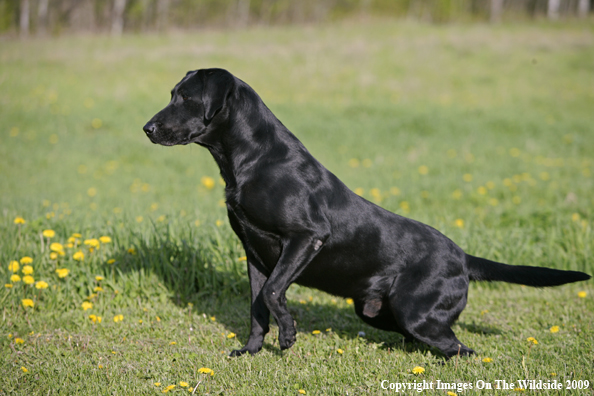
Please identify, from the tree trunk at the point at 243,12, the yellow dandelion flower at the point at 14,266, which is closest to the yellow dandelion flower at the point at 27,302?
the yellow dandelion flower at the point at 14,266

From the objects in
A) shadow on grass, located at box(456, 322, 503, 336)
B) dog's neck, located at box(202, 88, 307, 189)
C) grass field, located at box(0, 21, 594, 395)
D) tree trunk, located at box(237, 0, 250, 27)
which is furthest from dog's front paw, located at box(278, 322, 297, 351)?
tree trunk, located at box(237, 0, 250, 27)

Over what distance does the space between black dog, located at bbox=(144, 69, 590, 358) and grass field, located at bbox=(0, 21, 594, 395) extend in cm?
33

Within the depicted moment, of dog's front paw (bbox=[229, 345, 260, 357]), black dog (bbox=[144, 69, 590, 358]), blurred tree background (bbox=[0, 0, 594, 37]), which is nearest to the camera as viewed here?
black dog (bbox=[144, 69, 590, 358])

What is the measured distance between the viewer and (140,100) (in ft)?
45.6

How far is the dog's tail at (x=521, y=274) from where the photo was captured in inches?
116

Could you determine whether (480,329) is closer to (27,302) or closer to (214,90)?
(214,90)

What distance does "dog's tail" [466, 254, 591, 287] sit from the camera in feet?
9.68

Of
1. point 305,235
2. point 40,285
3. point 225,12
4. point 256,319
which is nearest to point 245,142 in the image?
point 305,235

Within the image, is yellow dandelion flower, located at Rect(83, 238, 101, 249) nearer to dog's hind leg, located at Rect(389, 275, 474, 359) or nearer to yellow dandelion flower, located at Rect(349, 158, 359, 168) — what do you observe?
dog's hind leg, located at Rect(389, 275, 474, 359)

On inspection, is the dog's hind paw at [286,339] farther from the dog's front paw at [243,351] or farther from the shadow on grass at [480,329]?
the shadow on grass at [480,329]

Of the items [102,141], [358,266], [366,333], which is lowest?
[102,141]

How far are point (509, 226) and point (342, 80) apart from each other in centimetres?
1243

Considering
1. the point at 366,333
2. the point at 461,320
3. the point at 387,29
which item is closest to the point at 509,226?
the point at 461,320

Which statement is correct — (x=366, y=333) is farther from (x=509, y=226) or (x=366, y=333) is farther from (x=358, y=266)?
(x=509, y=226)
